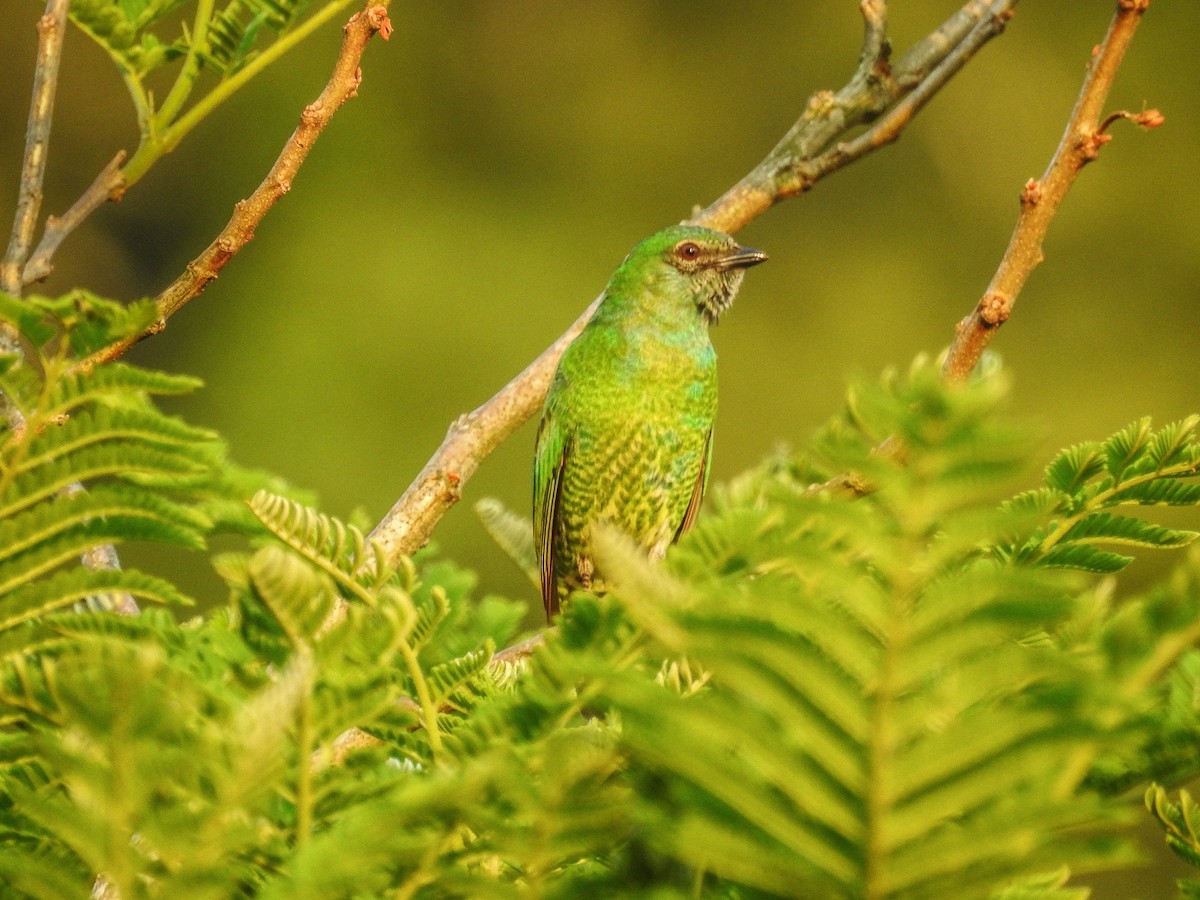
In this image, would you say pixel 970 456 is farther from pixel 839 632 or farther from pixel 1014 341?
pixel 1014 341

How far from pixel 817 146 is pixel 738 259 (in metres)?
Result: 1.61

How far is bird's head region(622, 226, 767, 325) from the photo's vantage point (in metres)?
4.55

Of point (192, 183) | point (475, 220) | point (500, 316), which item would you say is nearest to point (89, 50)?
point (192, 183)

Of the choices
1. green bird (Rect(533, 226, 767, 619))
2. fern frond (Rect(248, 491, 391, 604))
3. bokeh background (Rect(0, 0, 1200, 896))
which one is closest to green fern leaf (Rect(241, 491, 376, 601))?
fern frond (Rect(248, 491, 391, 604))

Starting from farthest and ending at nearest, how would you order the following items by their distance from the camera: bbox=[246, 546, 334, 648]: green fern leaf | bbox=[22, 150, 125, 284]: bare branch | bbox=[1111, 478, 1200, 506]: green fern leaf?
1. bbox=[22, 150, 125, 284]: bare branch
2. bbox=[1111, 478, 1200, 506]: green fern leaf
3. bbox=[246, 546, 334, 648]: green fern leaf

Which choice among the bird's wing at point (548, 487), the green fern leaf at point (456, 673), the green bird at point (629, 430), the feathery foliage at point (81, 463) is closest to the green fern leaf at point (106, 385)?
the feathery foliage at point (81, 463)

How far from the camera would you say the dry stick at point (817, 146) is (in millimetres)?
2477

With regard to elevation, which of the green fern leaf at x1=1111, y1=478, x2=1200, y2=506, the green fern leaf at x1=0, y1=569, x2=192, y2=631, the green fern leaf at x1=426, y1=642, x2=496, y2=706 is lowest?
the green fern leaf at x1=0, y1=569, x2=192, y2=631

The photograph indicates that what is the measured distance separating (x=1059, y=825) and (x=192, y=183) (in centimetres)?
1369

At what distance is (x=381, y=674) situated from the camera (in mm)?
838

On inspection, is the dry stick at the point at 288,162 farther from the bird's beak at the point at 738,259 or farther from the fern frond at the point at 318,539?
the bird's beak at the point at 738,259

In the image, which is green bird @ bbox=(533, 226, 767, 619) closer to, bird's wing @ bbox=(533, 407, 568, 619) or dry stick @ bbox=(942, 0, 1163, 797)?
bird's wing @ bbox=(533, 407, 568, 619)

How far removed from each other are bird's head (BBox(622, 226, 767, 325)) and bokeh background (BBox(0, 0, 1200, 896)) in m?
6.89

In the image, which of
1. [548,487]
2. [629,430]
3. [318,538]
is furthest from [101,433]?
[548,487]
